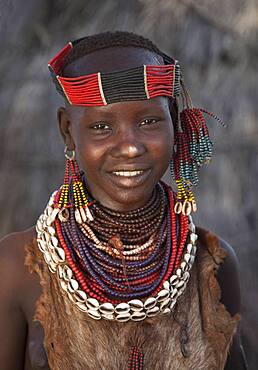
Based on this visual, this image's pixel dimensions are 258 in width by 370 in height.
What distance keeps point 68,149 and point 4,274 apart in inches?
17.6

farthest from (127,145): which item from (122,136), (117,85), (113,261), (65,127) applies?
(113,261)

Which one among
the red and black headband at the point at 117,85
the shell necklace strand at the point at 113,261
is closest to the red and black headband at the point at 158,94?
the red and black headband at the point at 117,85

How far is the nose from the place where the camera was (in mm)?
1804

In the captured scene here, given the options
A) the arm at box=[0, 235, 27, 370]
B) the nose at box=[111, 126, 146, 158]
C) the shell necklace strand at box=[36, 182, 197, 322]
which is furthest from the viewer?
the arm at box=[0, 235, 27, 370]

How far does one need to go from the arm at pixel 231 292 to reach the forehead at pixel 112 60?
753 millimetres

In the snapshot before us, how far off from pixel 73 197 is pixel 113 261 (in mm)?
245

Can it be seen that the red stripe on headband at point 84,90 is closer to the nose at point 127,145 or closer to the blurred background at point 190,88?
the nose at point 127,145

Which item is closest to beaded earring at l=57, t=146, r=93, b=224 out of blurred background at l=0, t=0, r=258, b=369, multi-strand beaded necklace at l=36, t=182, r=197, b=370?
multi-strand beaded necklace at l=36, t=182, r=197, b=370

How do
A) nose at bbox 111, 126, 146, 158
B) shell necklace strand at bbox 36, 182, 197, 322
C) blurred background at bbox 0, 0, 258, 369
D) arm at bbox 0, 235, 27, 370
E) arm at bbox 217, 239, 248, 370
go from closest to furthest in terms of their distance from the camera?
nose at bbox 111, 126, 146, 158 → shell necklace strand at bbox 36, 182, 197, 322 → arm at bbox 0, 235, 27, 370 → arm at bbox 217, 239, 248, 370 → blurred background at bbox 0, 0, 258, 369

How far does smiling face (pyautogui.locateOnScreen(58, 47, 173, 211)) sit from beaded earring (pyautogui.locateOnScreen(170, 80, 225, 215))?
0.17 meters

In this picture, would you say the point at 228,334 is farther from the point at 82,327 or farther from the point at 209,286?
the point at 82,327

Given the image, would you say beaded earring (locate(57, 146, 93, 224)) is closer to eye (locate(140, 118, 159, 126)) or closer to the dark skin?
the dark skin

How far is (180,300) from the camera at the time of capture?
7.02ft

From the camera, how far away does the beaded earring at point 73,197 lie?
198 centimetres
